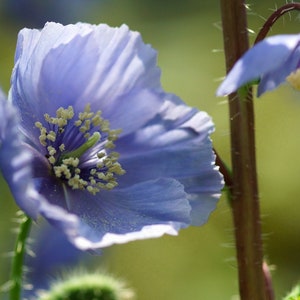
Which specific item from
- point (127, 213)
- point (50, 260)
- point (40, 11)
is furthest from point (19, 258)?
point (40, 11)

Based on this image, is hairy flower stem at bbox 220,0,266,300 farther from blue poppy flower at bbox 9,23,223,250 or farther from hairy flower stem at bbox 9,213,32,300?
hairy flower stem at bbox 9,213,32,300

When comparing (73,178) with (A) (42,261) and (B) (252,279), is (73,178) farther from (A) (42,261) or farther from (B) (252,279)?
(A) (42,261)

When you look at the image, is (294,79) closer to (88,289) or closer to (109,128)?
(109,128)

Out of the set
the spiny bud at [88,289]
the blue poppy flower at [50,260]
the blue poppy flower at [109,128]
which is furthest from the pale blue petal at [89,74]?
the blue poppy flower at [50,260]

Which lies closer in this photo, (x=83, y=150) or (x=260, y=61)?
(x=260, y=61)

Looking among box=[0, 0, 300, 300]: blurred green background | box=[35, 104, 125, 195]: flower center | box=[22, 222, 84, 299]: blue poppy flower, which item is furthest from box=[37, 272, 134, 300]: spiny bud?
box=[0, 0, 300, 300]: blurred green background

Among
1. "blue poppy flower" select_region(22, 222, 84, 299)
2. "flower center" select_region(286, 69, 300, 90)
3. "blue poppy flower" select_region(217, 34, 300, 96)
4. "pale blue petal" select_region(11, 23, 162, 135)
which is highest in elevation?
"blue poppy flower" select_region(22, 222, 84, 299)
